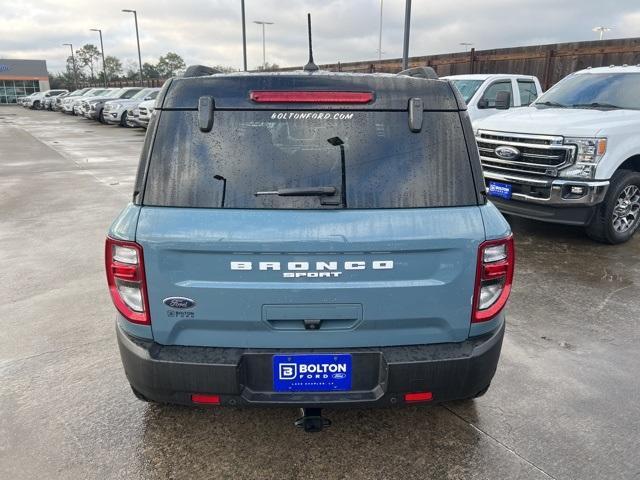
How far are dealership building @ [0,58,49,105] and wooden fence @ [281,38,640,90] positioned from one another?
74314 mm

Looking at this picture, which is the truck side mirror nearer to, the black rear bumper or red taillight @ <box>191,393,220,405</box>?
the black rear bumper

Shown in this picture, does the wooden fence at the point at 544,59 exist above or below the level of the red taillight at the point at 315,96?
above

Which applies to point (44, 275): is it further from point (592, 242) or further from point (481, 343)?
Answer: point (592, 242)

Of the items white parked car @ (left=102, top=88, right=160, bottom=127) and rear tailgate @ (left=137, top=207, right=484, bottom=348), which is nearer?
rear tailgate @ (left=137, top=207, right=484, bottom=348)

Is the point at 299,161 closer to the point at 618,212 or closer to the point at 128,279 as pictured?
the point at 128,279

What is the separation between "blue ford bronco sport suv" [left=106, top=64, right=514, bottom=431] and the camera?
7.11 feet

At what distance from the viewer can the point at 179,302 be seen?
7.27 ft

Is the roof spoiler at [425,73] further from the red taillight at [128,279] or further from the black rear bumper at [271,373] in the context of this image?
the red taillight at [128,279]

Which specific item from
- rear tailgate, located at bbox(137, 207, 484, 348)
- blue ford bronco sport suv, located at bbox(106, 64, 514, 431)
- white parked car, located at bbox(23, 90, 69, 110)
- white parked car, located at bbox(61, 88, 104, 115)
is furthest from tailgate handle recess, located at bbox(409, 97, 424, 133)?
white parked car, located at bbox(23, 90, 69, 110)

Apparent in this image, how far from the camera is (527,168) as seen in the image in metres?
6.30

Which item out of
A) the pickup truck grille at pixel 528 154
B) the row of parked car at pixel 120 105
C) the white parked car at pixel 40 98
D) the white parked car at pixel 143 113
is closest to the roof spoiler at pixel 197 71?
the pickup truck grille at pixel 528 154

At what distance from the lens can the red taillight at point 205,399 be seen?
7.53ft

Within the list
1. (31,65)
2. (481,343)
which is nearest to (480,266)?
(481,343)

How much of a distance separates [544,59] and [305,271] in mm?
14504
